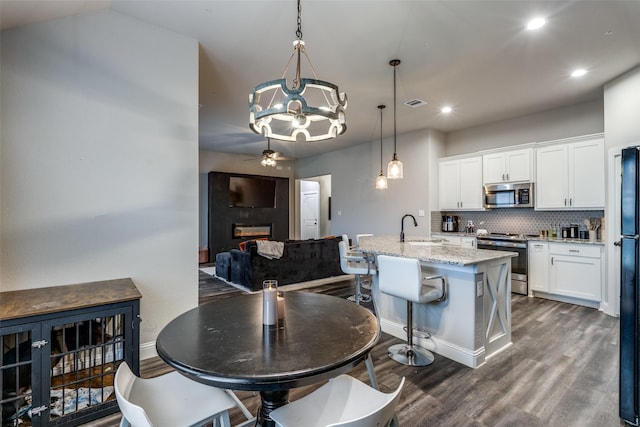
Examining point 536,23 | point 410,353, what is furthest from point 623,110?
point 410,353

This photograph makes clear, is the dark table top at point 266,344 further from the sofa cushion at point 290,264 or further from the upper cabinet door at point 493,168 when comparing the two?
the upper cabinet door at point 493,168

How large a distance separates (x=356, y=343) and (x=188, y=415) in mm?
754

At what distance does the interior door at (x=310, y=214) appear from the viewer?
10.5 metres

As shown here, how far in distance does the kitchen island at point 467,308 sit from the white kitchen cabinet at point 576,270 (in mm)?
2071

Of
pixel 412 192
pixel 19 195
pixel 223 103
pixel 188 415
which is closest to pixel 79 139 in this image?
pixel 19 195

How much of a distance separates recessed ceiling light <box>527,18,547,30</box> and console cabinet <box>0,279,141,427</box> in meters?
3.83

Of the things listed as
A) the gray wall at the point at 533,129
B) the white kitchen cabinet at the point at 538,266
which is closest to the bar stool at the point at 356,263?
the white kitchen cabinet at the point at 538,266

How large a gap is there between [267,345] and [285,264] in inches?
153

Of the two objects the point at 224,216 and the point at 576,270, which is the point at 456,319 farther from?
the point at 224,216

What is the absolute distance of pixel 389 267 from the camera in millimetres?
→ 2627

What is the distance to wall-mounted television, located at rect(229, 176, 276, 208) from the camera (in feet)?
26.5

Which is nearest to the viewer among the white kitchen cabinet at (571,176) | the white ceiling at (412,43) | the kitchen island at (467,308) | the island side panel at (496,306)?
the white ceiling at (412,43)

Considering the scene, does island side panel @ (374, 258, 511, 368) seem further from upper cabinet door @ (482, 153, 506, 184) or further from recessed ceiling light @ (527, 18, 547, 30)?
upper cabinet door @ (482, 153, 506, 184)

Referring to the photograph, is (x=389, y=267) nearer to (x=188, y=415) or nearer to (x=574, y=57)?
(x=188, y=415)
